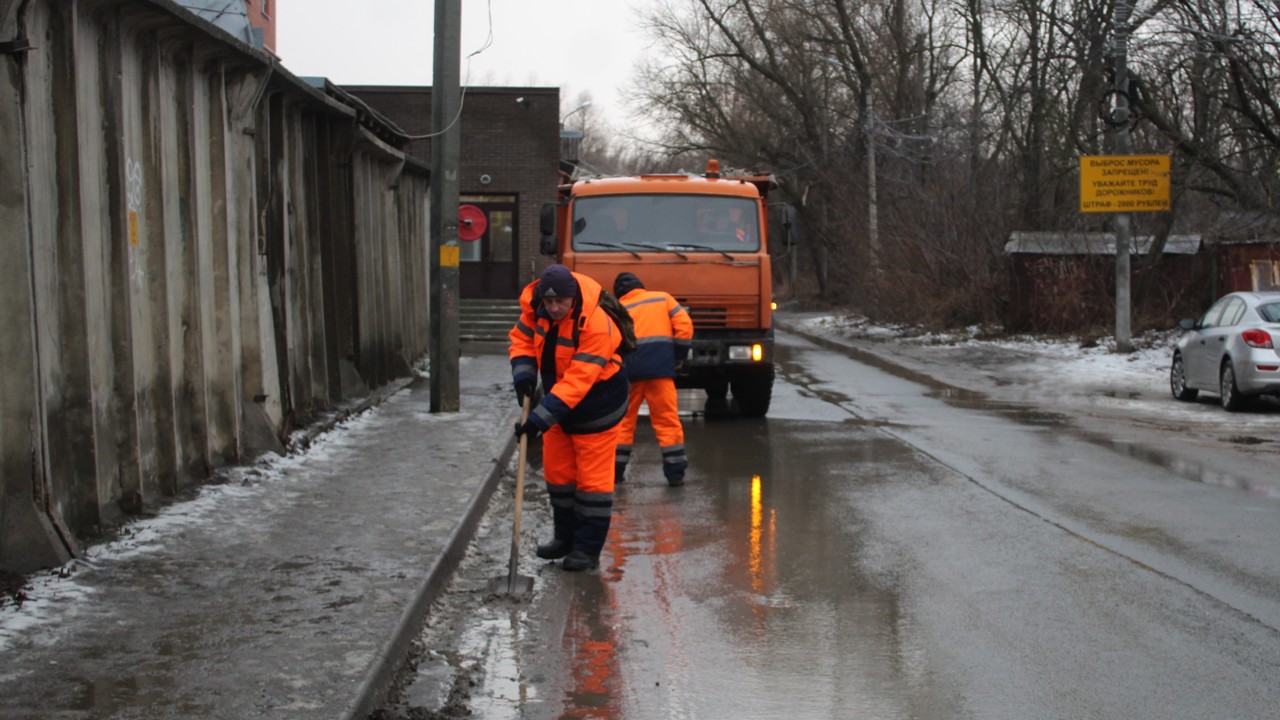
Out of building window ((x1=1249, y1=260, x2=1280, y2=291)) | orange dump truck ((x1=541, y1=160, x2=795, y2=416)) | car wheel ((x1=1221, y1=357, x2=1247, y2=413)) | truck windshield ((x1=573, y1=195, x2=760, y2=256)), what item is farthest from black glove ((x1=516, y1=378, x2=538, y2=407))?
building window ((x1=1249, y1=260, x2=1280, y2=291))

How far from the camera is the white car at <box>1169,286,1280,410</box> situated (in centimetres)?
1541

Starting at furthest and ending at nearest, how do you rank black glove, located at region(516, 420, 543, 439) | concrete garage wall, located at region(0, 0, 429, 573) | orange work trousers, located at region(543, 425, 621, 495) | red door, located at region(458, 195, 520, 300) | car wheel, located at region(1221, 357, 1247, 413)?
red door, located at region(458, 195, 520, 300) < car wheel, located at region(1221, 357, 1247, 413) < orange work trousers, located at region(543, 425, 621, 495) < black glove, located at region(516, 420, 543, 439) < concrete garage wall, located at region(0, 0, 429, 573)

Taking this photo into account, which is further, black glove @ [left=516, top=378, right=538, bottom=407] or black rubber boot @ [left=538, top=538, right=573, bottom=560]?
black rubber boot @ [left=538, top=538, right=573, bottom=560]

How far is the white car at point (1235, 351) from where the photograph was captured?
607 inches

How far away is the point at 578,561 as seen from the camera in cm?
762

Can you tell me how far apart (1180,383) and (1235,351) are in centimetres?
210

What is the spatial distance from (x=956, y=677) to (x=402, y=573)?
2.82 m

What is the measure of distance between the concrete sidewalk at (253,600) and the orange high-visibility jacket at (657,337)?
1.49 m

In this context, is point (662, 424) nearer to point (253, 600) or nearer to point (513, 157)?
point (253, 600)

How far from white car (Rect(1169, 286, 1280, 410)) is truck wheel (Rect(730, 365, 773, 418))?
209 inches

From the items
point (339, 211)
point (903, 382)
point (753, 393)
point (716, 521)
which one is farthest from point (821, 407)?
point (716, 521)

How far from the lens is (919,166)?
39156mm

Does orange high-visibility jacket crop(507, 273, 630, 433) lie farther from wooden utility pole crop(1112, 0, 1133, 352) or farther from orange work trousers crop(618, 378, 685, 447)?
wooden utility pole crop(1112, 0, 1133, 352)

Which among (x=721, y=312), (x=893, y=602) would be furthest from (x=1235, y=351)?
(x=893, y=602)
